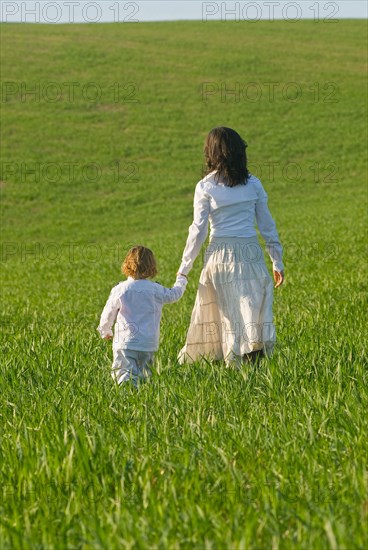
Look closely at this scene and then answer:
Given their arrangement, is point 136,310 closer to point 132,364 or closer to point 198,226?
point 132,364

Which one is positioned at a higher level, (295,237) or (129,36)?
(129,36)

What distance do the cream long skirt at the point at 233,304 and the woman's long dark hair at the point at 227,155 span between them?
429 millimetres

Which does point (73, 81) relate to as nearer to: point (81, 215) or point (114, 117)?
point (114, 117)

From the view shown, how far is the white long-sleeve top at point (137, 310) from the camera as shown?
21.3 ft

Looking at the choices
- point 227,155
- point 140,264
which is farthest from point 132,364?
point 227,155

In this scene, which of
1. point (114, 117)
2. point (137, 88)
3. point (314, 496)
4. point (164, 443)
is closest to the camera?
point (314, 496)

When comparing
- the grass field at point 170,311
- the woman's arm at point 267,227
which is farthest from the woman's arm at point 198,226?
the grass field at point 170,311

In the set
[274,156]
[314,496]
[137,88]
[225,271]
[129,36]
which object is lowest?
[314,496]

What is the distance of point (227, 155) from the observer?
6.50 metres

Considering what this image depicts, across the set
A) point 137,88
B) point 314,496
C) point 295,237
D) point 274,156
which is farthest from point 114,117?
point 314,496

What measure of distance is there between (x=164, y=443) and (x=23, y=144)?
36626mm

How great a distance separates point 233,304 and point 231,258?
1.05 ft

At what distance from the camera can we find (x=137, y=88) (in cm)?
4769

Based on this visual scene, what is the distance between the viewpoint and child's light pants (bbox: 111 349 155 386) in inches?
253
